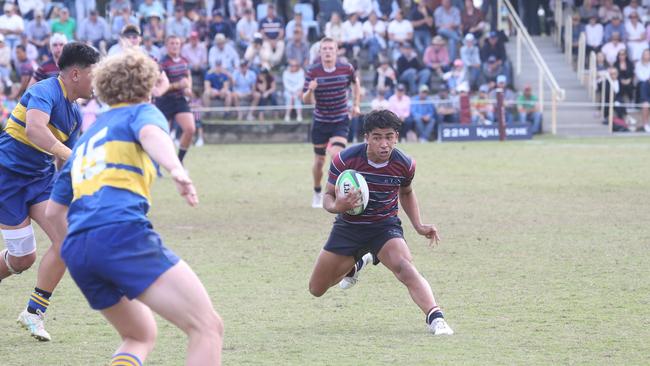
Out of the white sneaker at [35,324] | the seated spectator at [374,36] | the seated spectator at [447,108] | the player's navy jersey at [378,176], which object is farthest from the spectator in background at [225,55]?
the white sneaker at [35,324]

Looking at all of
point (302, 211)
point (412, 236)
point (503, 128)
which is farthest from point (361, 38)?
point (412, 236)

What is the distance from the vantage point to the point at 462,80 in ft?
84.5

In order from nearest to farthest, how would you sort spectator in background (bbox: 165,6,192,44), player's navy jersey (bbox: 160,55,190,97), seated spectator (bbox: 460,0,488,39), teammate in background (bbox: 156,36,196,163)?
teammate in background (bbox: 156,36,196,163) < player's navy jersey (bbox: 160,55,190,97) < spectator in background (bbox: 165,6,192,44) < seated spectator (bbox: 460,0,488,39)

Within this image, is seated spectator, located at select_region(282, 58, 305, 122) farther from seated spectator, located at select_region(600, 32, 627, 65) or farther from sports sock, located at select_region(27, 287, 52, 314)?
sports sock, located at select_region(27, 287, 52, 314)

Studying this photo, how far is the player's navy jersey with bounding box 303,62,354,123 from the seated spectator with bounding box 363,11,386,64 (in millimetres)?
12930

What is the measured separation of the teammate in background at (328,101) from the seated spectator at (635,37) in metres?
15.3

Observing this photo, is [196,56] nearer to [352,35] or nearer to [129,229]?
[352,35]

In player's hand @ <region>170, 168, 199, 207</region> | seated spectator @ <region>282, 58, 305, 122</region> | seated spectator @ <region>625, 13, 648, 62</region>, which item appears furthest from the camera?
seated spectator @ <region>625, 13, 648, 62</region>

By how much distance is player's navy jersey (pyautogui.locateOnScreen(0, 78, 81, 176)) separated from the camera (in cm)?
726

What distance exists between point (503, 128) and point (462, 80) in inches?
97.5

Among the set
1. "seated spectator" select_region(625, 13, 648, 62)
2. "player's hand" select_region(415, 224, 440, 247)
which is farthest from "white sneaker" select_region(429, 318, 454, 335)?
"seated spectator" select_region(625, 13, 648, 62)

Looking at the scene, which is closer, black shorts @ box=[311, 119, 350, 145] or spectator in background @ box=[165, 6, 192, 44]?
black shorts @ box=[311, 119, 350, 145]

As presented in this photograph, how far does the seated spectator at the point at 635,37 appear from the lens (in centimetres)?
2717

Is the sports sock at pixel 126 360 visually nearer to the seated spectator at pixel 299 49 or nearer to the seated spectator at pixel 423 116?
the seated spectator at pixel 423 116
